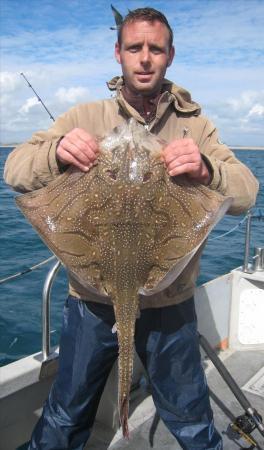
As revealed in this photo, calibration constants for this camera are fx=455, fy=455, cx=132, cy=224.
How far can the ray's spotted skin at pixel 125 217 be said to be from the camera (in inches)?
96.0

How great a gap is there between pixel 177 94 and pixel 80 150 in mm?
1102

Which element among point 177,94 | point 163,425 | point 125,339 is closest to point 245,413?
point 163,425

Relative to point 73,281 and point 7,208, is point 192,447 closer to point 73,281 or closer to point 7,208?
point 73,281

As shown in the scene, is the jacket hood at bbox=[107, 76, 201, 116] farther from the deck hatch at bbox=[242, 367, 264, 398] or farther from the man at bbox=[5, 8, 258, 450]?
the deck hatch at bbox=[242, 367, 264, 398]

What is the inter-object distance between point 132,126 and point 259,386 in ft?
11.6

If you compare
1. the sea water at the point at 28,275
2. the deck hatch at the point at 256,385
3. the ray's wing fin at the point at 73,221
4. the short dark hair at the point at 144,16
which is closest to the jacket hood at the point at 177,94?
the short dark hair at the point at 144,16

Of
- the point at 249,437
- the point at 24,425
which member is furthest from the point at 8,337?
the point at 249,437

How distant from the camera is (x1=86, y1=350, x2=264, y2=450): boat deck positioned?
3.90m

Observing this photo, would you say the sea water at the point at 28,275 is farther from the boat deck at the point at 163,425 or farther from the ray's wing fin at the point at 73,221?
the ray's wing fin at the point at 73,221

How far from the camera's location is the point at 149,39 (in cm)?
293

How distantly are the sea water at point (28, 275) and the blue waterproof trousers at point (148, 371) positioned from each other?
5.51 ft

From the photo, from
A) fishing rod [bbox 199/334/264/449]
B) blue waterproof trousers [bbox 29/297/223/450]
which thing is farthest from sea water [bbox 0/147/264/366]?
fishing rod [bbox 199/334/264/449]

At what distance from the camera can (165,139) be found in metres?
3.09

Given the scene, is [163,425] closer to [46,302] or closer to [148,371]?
[148,371]
